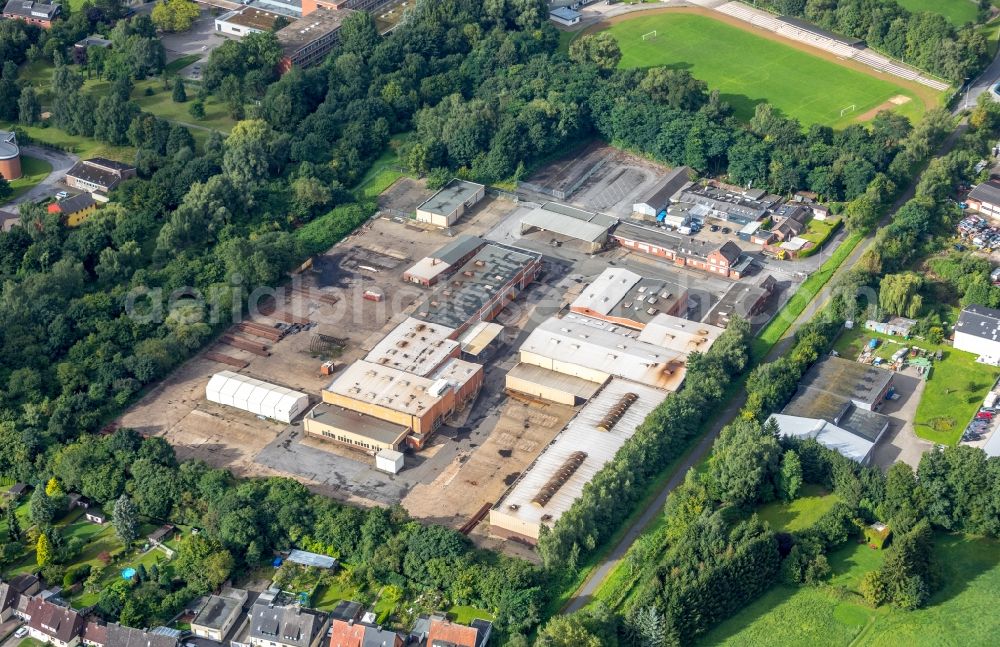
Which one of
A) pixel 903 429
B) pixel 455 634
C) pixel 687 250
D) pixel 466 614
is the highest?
pixel 687 250

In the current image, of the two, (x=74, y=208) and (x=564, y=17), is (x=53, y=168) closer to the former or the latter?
(x=74, y=208)

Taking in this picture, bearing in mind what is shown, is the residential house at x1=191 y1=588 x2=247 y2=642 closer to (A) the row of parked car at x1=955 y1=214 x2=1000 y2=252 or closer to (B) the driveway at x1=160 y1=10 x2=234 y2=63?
(A) the row of parked car at x1=955 y1=214 x2=1000 y2=252

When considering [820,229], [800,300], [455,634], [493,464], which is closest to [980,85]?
[820,229]

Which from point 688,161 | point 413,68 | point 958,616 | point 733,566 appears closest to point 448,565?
point 733,566

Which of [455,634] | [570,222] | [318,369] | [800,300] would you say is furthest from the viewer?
[570,222]

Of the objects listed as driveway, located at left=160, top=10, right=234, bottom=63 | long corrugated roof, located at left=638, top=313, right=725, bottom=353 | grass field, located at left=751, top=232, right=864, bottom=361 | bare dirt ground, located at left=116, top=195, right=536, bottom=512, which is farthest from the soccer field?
driveway, located at left=160, top=10, right=234, bottom=63

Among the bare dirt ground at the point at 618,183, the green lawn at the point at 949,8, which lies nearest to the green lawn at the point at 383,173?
the bare dirt ground at the point at 618,183
